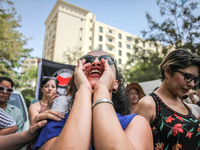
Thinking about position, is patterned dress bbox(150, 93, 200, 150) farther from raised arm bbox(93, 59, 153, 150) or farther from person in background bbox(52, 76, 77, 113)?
person in background bbox(52, 76, 77, 113)

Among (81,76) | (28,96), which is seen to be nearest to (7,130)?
(81,76)

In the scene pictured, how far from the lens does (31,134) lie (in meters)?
1.27

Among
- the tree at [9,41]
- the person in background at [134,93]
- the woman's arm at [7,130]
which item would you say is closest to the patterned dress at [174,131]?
the woman's arm at [7,130]

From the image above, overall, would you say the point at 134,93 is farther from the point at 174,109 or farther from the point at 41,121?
the point at 41,121

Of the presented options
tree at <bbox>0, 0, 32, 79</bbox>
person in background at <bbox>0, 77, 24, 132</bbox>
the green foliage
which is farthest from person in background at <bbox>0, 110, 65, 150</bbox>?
the green foliage

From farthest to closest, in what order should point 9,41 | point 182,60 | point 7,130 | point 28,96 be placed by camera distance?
point 28,96
point 9,41
point 182,60
point 7,130

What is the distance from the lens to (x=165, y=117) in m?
1.62

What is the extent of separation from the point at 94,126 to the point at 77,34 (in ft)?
131

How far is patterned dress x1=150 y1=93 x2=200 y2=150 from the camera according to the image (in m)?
1.52

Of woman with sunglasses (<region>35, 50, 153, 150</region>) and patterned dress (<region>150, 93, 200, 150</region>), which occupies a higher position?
woman with sunglasses (<region>35, 50, 153, 150</region>)

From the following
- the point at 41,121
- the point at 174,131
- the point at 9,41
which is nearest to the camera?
the point at 41,121

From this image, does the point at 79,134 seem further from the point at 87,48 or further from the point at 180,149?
the point at 87,48

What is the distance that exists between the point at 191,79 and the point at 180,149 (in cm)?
85

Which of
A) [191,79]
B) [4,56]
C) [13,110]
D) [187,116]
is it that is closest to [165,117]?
[187,116]
